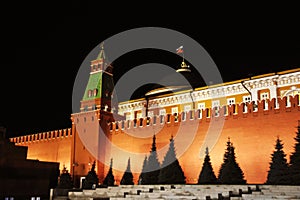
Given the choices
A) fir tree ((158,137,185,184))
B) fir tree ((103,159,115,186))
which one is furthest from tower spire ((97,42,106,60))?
fir tree ((158,137,185,184))

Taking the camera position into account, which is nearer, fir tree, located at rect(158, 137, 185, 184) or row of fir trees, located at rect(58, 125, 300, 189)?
row of fir trees, located at rect(58, 125, 300, 189)

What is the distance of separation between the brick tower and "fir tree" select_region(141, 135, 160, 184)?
5205 mm

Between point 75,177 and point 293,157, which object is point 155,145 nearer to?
point 75,177

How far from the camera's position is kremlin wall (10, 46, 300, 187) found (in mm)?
19953

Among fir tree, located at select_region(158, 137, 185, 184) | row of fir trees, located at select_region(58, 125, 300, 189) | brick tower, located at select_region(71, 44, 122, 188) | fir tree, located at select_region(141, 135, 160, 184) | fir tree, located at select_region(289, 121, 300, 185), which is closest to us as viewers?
fir tree, located at select_region(289, 121, 300, 185)

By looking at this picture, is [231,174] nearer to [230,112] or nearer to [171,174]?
[171,174]

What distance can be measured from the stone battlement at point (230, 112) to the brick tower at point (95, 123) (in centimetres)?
183

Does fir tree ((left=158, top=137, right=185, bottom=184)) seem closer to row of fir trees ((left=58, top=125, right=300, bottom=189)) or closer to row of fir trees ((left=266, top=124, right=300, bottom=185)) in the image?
row of fir trees ((left=58, top=125, right=300, bottom=189))

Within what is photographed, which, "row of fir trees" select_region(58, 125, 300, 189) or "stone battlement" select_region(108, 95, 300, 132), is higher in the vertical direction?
"stone battlement" select_region(108, 95, 300, 132)

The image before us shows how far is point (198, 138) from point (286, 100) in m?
5.38

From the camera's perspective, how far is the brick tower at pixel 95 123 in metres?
26.7

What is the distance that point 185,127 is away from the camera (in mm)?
23109

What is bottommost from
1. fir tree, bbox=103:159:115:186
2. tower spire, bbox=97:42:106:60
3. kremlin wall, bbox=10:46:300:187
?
fir tree, bbox=103:159:115:186

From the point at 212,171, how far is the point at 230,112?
4423 millimetres
